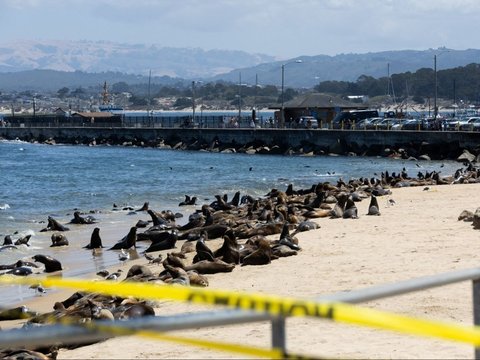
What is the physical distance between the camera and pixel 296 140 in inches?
3145

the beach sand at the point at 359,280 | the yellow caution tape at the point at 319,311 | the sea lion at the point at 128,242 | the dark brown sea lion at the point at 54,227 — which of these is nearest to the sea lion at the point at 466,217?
the beach sand at the point at 359,280

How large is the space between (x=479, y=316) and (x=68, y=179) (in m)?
54.4

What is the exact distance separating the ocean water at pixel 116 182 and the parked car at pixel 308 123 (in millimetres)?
7416

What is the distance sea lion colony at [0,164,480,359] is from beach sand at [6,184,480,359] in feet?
1.28

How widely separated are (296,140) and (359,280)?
65.3 m

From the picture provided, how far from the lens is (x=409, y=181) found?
1618 inches

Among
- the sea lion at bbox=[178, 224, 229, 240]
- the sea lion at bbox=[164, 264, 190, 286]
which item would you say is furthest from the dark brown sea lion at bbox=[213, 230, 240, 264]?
the sea lion at bbox=[178, 224, 229, 240]

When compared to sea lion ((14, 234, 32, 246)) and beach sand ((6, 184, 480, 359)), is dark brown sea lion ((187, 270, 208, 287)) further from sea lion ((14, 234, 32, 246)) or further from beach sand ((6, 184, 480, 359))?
sea lion ((14, 234, 32, 246))

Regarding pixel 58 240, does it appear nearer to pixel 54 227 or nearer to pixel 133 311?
pixel 54 227

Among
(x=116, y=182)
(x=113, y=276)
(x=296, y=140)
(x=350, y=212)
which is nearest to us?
(x=113, y=276)

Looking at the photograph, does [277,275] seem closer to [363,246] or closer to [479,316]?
[363,246]

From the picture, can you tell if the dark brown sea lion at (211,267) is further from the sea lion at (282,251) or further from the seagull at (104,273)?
the seagull at (104,273)

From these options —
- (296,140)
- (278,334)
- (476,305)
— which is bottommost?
(296,140)

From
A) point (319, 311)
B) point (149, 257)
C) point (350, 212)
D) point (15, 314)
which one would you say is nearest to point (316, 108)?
point (350, 212)
